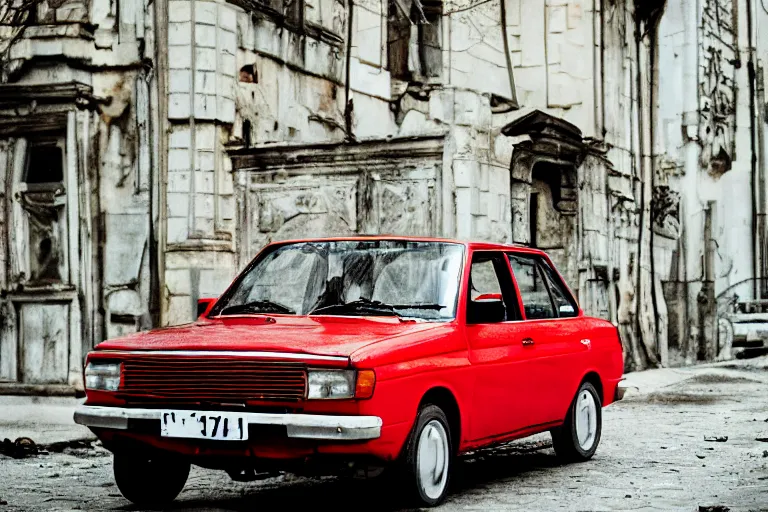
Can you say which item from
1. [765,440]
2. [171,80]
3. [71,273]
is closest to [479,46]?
[171,80]

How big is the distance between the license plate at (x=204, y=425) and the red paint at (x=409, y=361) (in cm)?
8

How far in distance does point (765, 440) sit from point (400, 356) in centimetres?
539

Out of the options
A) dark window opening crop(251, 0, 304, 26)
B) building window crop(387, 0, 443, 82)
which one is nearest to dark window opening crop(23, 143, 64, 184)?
dark window opening crop(251, 0, 304, 26)

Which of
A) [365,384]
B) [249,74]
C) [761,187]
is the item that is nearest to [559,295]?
[365,384]

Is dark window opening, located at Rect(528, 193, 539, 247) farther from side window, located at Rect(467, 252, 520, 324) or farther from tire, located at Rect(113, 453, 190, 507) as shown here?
tire, located at Rect(113, 453, 190, 507)

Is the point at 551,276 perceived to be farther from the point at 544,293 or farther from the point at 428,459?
the point at 428,459

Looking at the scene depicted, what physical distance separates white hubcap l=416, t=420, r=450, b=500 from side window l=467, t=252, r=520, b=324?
2.63 ft

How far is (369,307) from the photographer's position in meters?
7.27

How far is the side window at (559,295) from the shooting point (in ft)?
29.8

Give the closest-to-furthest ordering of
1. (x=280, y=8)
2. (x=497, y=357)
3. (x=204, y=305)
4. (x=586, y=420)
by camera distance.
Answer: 1. (x=497, y=357)
2. (x=204, y=305)
3. (x=586, y=420)
4. (x=280, y=8)

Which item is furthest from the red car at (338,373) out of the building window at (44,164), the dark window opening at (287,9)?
the dark window opening at (287,9)

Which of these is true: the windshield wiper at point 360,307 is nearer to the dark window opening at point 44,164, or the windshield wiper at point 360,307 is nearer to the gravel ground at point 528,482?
the gravel ground at point 528,482

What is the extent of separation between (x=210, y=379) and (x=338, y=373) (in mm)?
700

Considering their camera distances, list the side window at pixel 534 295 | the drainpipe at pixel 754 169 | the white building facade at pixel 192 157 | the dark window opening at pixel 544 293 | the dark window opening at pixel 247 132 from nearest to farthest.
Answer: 1. the side window at pixel 534 295
2. the dark window opening at pixel 544 293
3. the white building facade at pixel 192 157
4. the dark window opening at pixel 247 132
5. the drainpipe at pixel 754 169
